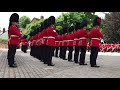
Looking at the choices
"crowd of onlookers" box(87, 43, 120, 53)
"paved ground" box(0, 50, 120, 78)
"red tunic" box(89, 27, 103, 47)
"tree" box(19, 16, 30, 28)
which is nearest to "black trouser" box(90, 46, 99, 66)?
"red tunic" box(89, 27, 103, 47)

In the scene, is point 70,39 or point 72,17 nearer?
point 70,39

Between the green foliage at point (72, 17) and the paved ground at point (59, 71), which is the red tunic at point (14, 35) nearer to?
the paved ground at point (59, 71)

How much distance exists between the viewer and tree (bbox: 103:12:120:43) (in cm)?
4515

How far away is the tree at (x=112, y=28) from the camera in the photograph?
148 feet

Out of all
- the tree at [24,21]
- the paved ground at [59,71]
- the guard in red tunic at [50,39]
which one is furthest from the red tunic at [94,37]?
the tree at [24,21]

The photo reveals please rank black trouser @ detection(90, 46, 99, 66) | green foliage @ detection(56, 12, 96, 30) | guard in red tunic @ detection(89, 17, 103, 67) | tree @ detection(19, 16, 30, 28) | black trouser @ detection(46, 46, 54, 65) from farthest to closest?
tree @ detection(19, 16, 30, 28), green foliage @ detection(56, 12, 96, 30), black trouser @ detection(46, 46, 54, 65), black trouser @ detection(90, 46, 99, 66), guard in red tunic @ detection(89, 17, 103, 67)

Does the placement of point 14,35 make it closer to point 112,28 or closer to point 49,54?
point 49,54

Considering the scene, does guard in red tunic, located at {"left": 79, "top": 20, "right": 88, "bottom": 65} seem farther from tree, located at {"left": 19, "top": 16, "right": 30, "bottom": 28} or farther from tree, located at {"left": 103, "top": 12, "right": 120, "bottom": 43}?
tree, located at {"left": 19, "top": 16, "right": 30, "bottom": 28}

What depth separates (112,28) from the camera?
4612cm

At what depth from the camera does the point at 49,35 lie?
13.2 m

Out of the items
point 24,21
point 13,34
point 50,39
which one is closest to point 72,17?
point 50,39
